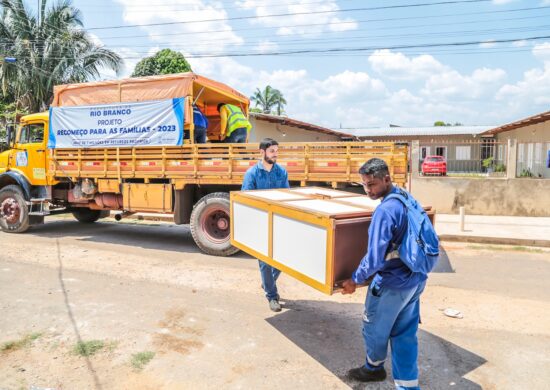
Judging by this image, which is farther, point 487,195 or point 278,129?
point 278,129

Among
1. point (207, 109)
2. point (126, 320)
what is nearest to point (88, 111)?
point (207, 109)

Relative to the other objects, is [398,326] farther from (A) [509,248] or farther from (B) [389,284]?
(A) [509,248]

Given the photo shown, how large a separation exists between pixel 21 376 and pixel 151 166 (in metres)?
4.90

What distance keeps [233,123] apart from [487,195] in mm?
7669

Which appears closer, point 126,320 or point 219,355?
point 219,355

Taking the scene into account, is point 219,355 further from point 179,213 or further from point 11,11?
point 11,11

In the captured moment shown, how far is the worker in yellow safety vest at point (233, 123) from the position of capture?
8.53 metres

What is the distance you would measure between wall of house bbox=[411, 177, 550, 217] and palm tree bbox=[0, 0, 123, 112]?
15.3 metres

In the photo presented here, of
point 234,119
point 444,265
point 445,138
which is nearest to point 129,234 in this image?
point 234,119

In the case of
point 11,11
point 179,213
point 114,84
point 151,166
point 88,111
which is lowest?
point 179,213

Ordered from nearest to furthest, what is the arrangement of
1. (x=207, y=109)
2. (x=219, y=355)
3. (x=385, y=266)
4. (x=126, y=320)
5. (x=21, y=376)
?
(x=385, y=266) → (x=21, y=376) → (x=219, y=355) → (x=126, y=320) → (x=207, y=109)

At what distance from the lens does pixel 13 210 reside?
8.85 metres

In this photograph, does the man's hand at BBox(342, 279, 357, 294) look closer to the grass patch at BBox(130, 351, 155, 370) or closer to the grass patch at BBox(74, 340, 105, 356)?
the grass patch at BBox(130, 351, 155, 370)

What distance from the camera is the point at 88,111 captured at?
8.16 meters
